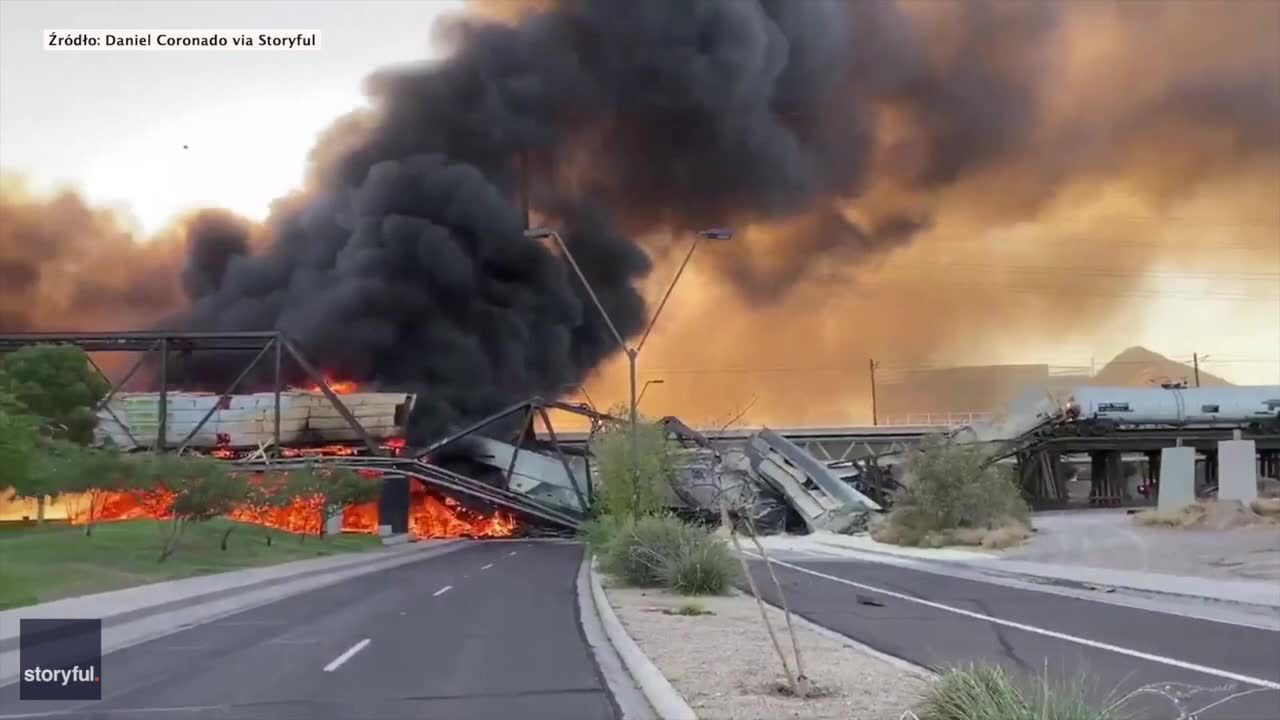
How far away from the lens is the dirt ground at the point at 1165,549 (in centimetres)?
2185

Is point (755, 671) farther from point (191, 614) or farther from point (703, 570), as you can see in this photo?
point (191, 614)

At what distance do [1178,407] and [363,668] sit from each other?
5392cm

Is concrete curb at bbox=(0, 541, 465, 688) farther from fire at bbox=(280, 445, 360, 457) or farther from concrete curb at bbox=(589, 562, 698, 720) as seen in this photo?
fire at bbox=(280, 445, 360, 457)

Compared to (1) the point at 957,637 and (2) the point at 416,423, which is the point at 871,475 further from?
(1) the point at 957,637

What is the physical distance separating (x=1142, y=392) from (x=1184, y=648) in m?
47.8

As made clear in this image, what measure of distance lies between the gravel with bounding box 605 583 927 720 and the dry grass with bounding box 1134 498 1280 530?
873 inches

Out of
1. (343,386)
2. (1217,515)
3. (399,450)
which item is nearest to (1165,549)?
(1217,515)

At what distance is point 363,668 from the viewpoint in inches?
406

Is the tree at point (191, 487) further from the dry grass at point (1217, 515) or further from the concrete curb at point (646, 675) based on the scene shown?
the dry grass at point (1217, 515)

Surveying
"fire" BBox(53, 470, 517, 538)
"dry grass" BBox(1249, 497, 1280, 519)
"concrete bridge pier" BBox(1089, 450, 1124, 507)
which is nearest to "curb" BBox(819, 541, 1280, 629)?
"dry grass" BBox(1249, 497, 1280, 519)

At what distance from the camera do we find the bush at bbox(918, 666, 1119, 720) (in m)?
5.78

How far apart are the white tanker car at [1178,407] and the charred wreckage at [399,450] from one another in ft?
37.0

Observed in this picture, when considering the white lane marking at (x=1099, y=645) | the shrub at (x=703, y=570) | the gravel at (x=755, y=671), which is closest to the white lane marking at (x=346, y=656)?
the gravel at (x=755, y=671)

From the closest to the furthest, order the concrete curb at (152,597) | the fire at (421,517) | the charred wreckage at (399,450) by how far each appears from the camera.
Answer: the concrete curb at (152,597), the fire at (421,517), the charred wreckage at (399,450)
